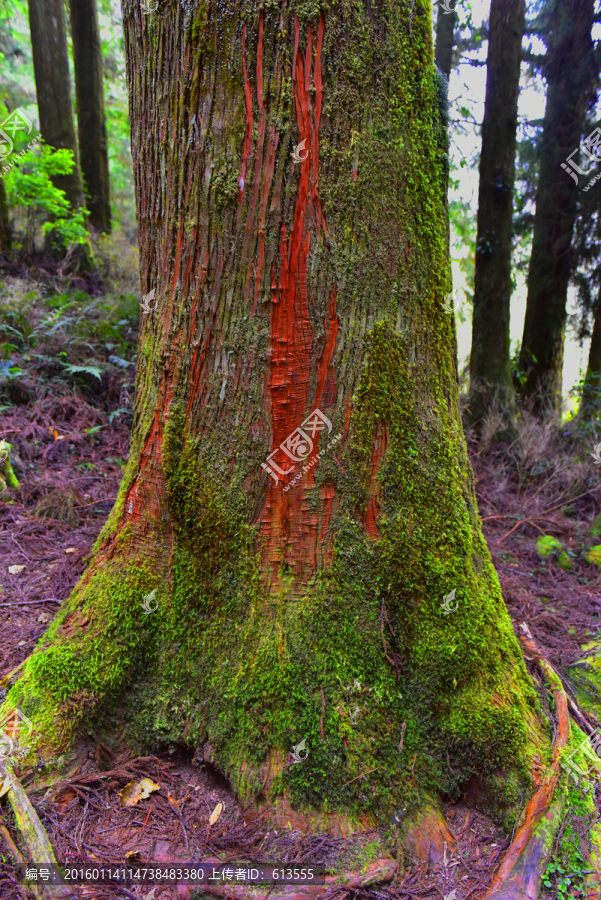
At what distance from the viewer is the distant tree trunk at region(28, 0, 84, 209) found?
923 cm

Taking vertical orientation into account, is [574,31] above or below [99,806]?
above

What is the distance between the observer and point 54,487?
14.3 feet

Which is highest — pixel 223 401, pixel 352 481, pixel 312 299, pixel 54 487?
pixel 312 299

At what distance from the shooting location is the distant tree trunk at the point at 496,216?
7.47m

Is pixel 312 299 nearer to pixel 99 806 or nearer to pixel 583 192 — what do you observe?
pixel 99 806

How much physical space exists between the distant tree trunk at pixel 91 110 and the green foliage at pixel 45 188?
6.58 ft

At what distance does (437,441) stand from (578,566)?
10.6 ft

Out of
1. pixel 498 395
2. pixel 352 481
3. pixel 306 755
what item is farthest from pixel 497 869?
pixel 498 395
